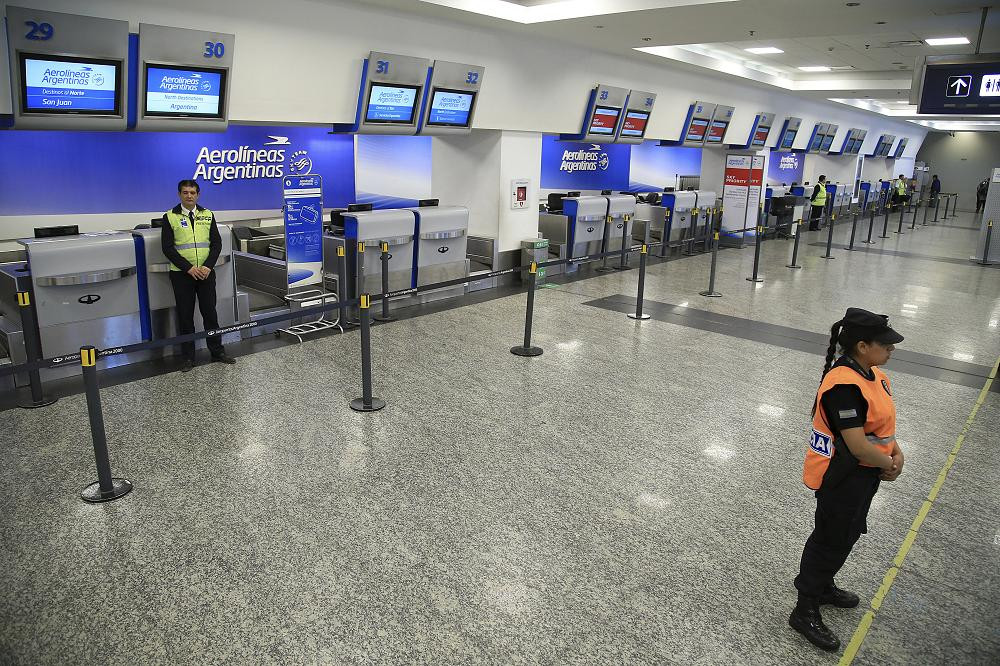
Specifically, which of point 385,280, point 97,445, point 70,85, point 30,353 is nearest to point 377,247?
point 385,280

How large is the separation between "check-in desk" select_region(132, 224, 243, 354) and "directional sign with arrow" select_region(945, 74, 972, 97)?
7.72 metres

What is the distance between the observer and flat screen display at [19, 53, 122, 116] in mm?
6039

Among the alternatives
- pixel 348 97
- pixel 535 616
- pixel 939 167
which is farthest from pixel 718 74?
pixel 939 167

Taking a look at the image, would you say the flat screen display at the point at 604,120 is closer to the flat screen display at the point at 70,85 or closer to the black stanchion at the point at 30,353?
the flat screen display at the point at 70,85

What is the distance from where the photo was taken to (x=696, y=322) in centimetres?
912

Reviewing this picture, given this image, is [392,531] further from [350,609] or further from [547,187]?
[547,187]

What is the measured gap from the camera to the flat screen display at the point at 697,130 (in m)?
15.3

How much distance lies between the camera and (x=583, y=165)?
16.2 m

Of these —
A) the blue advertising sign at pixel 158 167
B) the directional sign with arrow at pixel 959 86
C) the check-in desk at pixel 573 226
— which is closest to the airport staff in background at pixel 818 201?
the check-in desk at pixel 573 226

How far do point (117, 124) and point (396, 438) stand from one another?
14.4 feet

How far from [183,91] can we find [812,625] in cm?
722

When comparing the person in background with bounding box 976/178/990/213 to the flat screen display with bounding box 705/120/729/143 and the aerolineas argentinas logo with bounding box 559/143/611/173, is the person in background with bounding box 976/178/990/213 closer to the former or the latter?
the flat screen display with bounding box 705/120/729/143

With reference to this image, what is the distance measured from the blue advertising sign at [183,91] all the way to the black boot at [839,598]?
714 cm

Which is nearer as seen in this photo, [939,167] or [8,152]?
[8,152]
